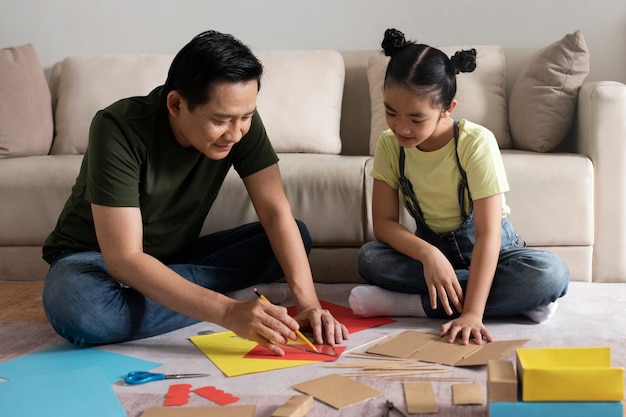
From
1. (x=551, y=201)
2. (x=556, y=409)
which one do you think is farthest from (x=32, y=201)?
(x=556, y=409)

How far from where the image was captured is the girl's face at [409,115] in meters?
1.98

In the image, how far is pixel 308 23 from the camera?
350 cm

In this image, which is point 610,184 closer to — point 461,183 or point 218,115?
point 461,183

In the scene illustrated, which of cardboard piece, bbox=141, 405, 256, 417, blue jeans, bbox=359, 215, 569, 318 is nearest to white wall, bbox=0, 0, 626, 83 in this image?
blue jeans, bbox=359, 215, 569, 318

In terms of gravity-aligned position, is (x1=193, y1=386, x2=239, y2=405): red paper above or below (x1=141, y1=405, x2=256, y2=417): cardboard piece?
below

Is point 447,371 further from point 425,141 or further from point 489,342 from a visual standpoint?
point 425,141

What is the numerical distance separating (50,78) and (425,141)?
208 centimetres

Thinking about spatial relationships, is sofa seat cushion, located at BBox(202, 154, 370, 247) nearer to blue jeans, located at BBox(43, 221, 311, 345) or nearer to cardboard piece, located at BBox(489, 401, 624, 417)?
blue jeans, located at BBox(43, 221, 311, 345)

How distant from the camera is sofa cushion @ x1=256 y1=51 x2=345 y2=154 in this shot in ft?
10.2

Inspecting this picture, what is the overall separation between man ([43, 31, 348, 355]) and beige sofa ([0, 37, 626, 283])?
0.36 m

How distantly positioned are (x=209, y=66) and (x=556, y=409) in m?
1.01

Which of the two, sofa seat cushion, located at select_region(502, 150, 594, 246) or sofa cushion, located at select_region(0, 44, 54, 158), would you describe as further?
sofa cushion, located at select_region(0, 44, 54, 158)

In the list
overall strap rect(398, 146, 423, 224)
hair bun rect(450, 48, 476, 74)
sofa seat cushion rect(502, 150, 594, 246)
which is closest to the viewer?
hair bun rect(450, 48, 476, 74)

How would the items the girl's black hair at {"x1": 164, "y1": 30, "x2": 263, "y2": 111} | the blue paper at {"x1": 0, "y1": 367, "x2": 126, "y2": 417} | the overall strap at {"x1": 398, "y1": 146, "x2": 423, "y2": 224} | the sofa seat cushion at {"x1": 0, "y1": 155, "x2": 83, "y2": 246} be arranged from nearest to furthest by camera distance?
1. the blue paper at {"x1": 0, "y1": 367, "x2": 126, "y2": 417}
2. the girl's black hair at {"x1": 164, "y1": 30, "x2": 263, "y2": 111}
3. the overall strap at {"x1": 398, "y1": 146, "x2": 423, "y2": 224}
4. the sofa seat cushion at {"x1": 0, "y1": 155, "x2": 83, "y2": 246}
